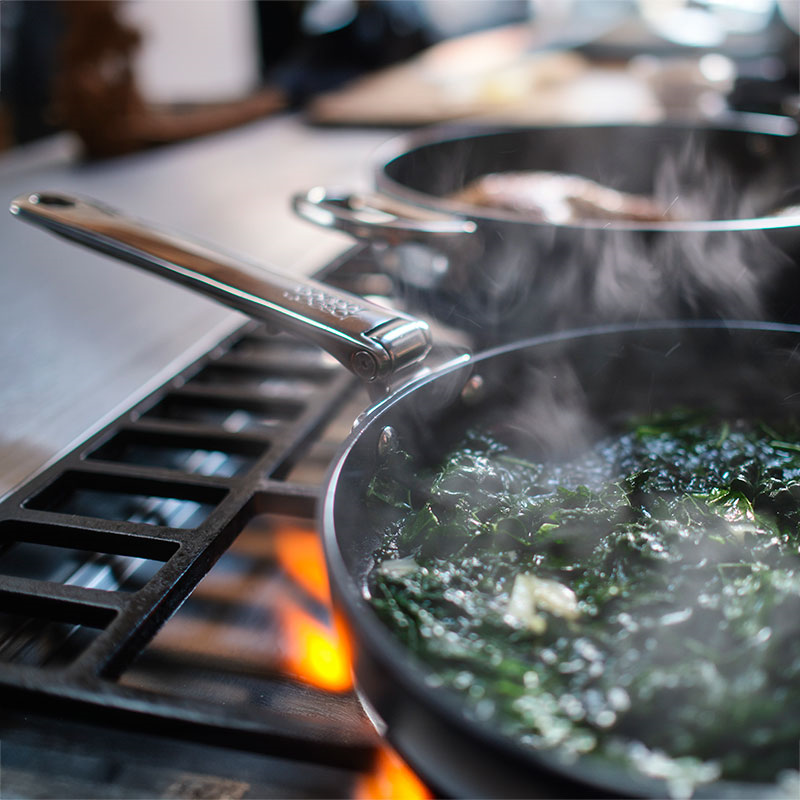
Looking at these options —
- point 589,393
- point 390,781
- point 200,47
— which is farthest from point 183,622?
point 200,47

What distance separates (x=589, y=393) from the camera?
592 millimetres

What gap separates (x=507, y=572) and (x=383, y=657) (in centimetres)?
16

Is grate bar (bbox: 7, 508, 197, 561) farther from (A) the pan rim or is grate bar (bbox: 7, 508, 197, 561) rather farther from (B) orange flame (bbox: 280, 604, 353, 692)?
(A) the pan rim

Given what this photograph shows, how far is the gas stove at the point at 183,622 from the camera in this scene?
1.19 ft

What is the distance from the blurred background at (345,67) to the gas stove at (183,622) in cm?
129

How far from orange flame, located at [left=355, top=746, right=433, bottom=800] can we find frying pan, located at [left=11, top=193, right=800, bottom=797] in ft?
0.13

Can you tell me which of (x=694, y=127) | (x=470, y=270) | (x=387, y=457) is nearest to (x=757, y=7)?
(x=694, y=127)

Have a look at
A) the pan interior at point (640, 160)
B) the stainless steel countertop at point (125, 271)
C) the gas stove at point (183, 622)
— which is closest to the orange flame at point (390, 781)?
the gas stove at point (183, 622)

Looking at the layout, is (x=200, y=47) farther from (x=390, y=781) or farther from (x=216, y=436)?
(x=390, y=781)

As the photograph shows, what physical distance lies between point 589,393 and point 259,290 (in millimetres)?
267

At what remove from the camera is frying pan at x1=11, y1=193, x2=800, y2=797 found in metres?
0.37

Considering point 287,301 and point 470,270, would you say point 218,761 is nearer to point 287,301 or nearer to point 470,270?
point 287,301

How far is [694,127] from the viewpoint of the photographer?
1.09m

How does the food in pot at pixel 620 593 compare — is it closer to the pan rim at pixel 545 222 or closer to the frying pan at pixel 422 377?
the frying pan at pixel 422 377
